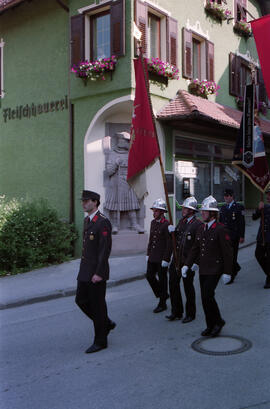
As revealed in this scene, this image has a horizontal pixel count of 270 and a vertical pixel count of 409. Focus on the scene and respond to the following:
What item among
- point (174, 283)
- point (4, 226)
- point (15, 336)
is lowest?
point (15, 336)

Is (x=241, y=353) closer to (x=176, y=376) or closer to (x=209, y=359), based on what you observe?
(x=209, y=359)

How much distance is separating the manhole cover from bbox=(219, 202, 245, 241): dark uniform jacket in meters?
3.94

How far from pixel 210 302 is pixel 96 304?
56.2 inches

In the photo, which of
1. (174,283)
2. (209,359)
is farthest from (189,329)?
(209,359)

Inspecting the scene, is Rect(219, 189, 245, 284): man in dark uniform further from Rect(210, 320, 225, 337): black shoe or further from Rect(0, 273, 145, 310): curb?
Rect(210, 320, 225, 337): black shoe

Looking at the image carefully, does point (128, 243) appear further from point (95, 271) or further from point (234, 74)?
point (234, 74)

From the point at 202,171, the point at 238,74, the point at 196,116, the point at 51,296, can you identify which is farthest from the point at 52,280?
the point at 238,74

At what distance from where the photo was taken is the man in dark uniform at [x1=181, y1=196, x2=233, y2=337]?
208 inches

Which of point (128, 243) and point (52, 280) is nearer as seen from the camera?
point (52, 280)

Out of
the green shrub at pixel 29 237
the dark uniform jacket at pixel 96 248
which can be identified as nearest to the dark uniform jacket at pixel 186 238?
the dark uniform jacket at pixel 96 248

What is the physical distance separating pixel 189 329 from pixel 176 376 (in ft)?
5.16

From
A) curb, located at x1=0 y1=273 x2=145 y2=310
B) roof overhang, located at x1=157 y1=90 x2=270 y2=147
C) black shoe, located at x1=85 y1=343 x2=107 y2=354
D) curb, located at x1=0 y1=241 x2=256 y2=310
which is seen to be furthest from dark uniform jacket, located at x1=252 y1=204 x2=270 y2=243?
black shoe, located at x1=85 y1=343 x2=107 y2=354

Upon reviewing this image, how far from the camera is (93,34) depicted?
12727mm

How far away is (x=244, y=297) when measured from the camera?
23.7 feet
